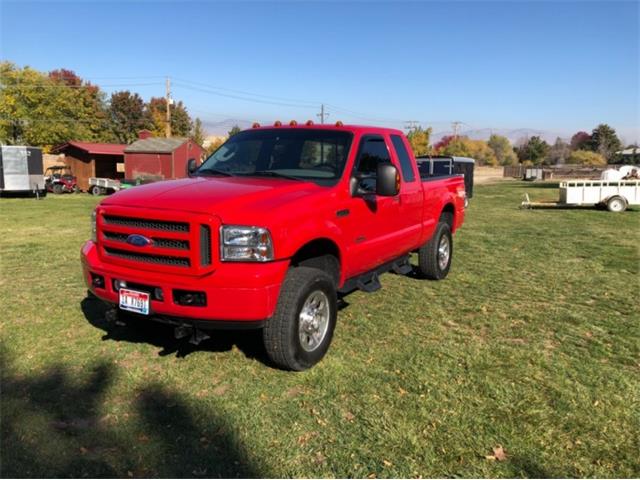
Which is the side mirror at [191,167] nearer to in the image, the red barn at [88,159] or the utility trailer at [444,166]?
the utility trailer at [444,166]

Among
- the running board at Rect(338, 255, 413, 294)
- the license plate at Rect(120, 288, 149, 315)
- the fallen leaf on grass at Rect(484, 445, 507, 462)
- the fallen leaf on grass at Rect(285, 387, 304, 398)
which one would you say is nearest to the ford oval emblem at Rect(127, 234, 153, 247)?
the license plate at Rect(120, 288, 149, 315)

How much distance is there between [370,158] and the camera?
520cm

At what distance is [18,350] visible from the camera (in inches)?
175

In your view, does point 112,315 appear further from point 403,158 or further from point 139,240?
point 403,158

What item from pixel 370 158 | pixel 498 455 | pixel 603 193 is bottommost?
pixel 498 455

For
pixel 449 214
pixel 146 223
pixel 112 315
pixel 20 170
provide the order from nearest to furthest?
pixel 146 223 → pixel 112 315 → pixel 449 214 → pixel 20 170

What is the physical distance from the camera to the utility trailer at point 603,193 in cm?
1716

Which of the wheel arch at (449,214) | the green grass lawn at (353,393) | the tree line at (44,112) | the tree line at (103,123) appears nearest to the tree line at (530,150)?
the tree line at (103,123)

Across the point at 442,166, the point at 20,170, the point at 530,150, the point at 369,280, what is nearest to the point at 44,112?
the point at 20,170

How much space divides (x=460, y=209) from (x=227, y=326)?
527 cm

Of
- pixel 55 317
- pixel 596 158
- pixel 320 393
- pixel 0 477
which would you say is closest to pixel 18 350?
pixel 55 317

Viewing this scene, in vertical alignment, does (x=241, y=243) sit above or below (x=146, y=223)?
below

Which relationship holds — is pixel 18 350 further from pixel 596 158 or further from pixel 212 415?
pixel 596 158

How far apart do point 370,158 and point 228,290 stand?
239 cm
